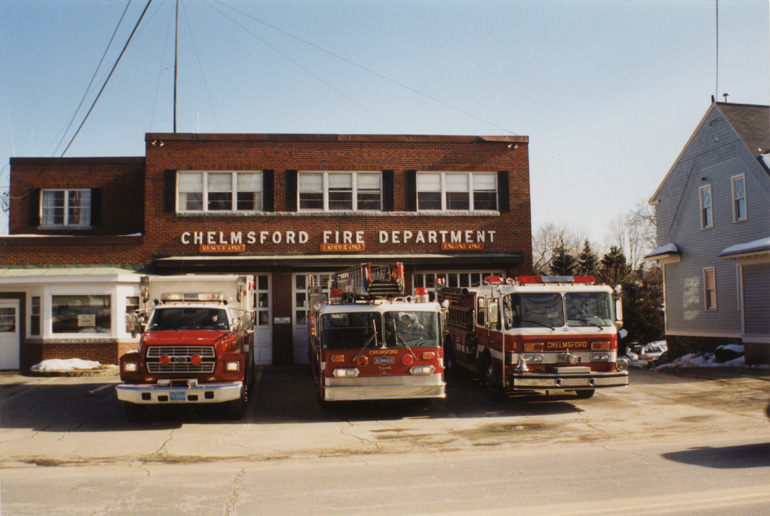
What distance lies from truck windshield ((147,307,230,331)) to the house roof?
814 inches

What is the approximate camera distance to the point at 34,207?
2283 centimetres

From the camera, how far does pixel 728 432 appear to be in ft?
34.7

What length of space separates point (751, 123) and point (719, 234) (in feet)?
14.9

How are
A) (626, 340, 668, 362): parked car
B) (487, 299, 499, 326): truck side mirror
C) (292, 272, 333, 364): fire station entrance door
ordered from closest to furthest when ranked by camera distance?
(487, 299, 499, 326): truck side mirror
(292, 272, 333, 364): fire station entrance door
(626, 340, 668, 362): parked car

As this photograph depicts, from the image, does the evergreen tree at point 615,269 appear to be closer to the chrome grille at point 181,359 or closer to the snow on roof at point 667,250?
the snow on roof at point 667,250

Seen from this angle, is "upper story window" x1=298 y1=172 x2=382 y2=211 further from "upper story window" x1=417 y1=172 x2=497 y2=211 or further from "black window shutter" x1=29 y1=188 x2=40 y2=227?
"black window shutter" x1=29 y1=188 x2=40 y2=227

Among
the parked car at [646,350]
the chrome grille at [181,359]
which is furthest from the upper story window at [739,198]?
the chrome grille at [181,359]

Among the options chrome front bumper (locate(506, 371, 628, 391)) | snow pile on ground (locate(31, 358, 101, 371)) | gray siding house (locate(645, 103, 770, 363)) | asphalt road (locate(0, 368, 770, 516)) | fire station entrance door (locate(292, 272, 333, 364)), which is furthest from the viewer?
gray siding house (locate(645, 103, 770, 363))

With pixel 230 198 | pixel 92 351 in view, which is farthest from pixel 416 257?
pixel 92 351

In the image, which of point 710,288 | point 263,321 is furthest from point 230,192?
point 710,288

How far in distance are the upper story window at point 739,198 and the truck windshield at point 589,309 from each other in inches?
570

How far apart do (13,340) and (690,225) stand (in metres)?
26.2

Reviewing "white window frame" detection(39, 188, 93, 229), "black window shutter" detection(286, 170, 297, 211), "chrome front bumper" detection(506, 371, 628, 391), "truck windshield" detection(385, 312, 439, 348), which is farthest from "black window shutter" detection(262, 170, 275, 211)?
"chrome front bumper" detection(506, 371, 628, 391)

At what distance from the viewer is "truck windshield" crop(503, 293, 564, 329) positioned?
515 inches
